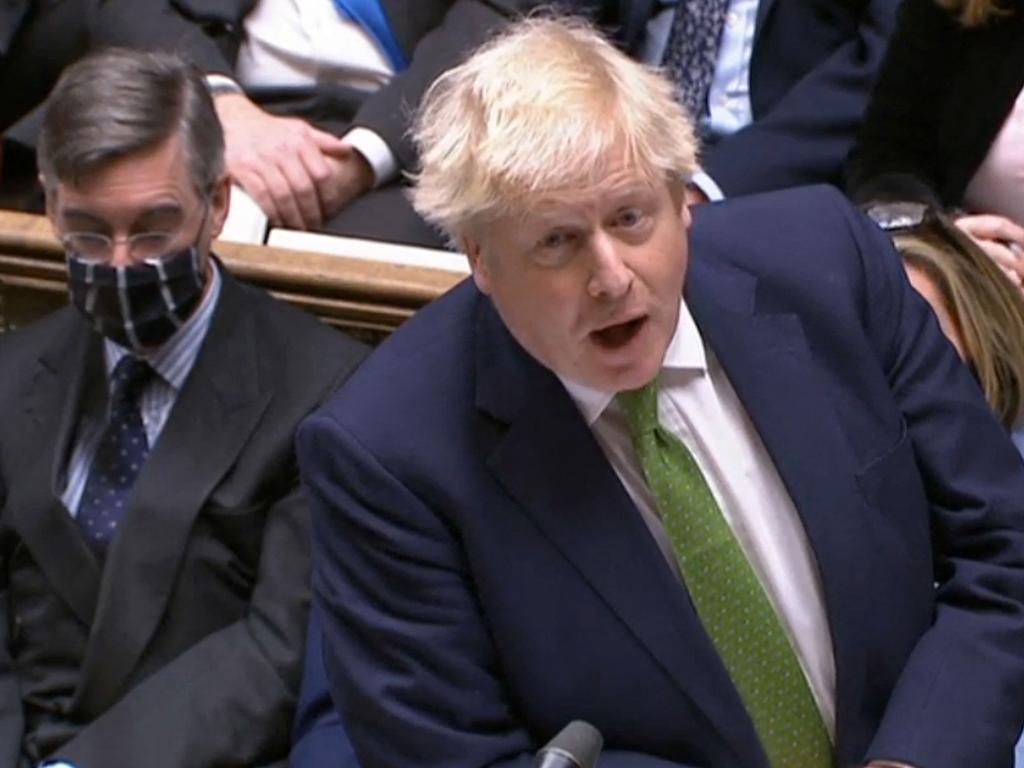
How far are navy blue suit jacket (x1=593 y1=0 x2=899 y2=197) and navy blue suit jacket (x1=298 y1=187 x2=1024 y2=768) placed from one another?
0.75 metres

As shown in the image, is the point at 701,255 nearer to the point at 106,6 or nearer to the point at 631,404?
the point at 631,404

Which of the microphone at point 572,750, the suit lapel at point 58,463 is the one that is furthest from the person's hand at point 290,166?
the microphone at point 572,750

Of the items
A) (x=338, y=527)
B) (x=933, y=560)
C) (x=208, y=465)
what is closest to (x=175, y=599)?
(x=208, y=465)

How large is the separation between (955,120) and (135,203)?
0.88 m

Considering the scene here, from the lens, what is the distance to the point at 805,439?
54.9 inches

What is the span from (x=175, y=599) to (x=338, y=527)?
1.46 ft

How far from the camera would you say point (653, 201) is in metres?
1.24

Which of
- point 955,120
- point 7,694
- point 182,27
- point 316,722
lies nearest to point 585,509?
point 316,722

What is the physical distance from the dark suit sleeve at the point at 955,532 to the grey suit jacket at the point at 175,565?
0.57 m

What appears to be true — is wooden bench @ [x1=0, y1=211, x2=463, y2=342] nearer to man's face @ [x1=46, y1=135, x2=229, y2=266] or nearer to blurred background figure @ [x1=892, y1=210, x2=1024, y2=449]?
man's face @ [x1=46, y1=135, x2=229, y2=266]

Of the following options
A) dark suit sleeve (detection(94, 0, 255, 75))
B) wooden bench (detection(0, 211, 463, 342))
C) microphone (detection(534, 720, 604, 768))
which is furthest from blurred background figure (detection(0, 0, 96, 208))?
microphone (detection(534, 720, 604, 768))

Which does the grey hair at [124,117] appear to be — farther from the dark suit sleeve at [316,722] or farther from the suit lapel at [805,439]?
→ the suit lapel at [805,439]

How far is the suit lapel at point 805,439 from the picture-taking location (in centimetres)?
139

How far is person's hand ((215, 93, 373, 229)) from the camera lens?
2195 millimetres
